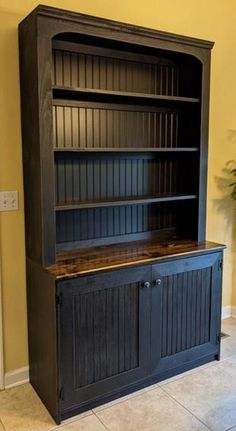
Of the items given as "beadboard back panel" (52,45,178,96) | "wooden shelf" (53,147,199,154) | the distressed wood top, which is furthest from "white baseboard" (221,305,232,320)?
"beadboard back panel" (52,45,178,96)

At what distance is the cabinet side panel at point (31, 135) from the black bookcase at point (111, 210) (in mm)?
11

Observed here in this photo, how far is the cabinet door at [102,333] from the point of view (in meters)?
2.09

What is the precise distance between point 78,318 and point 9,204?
0.79 meters

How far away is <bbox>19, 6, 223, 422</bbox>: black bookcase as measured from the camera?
2102 mm

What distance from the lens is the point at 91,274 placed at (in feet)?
6.91

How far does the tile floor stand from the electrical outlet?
1.14 metres

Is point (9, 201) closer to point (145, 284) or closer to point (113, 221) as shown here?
point (113, 221)

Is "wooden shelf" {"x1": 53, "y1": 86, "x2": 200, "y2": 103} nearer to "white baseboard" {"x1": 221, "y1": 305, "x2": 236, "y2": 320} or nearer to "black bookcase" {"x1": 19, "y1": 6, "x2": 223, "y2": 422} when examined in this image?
"black bookcase" {"x1": 19, "y1": 6, "x2": 223, "y2": 422}

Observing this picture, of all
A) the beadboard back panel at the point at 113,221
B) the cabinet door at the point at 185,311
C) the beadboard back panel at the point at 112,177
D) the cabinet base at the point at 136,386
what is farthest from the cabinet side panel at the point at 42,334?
the cabinet door at the point at 185,311

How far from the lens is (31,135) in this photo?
7.11ft

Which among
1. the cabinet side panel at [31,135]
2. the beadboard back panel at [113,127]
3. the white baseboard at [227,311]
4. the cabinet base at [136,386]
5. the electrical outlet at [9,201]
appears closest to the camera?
the cabinet side panel at [31,135]

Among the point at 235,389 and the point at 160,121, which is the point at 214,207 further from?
the point at 235,389

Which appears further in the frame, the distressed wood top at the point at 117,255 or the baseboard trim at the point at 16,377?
the baseboard trim at the point at 16,377

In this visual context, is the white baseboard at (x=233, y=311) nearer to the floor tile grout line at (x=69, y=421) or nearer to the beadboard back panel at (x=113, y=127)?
the beadboard back panel at (x=113, y=127)
